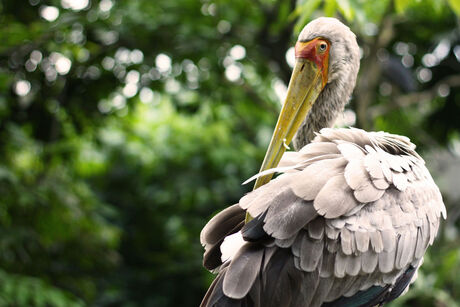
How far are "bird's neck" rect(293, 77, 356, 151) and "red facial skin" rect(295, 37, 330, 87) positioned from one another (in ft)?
0.42

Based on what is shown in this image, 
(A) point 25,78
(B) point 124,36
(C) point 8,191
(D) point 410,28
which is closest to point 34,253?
(C) point 8,191

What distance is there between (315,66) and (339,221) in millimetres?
875

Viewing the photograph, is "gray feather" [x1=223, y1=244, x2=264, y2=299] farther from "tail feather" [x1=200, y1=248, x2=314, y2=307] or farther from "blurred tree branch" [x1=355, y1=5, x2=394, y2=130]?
"blurred tree branch" [x1=355, y1=5, x2=394, y2=130]

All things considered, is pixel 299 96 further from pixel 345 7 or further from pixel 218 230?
pixel 218 230

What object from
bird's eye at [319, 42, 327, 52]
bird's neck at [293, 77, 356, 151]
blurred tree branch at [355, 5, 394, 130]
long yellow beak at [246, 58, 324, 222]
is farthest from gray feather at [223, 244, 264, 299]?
blurred tree branch at [355, 5, 394, 130]

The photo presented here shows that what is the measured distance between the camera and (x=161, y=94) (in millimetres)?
6477

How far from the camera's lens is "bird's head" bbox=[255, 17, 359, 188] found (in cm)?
290

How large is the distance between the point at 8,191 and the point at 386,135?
337cm

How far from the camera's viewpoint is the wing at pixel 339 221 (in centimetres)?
233

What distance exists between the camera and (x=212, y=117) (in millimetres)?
7312

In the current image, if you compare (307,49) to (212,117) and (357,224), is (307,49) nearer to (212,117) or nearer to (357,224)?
(357,224)

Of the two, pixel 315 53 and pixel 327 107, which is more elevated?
pixel 315 53

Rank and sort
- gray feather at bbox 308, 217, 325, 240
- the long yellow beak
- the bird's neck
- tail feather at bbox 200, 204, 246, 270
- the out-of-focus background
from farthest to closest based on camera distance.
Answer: the out-of-focus background, the bird's neck, the long yellow beak, tail feather at bbox 200, 204, 246, 270, gray feather at bbox 308, 217, 325, 240

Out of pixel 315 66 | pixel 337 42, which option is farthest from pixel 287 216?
pixel 337 42
